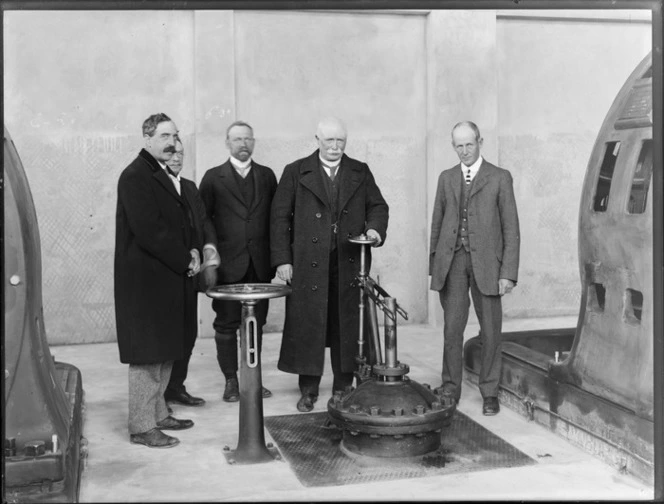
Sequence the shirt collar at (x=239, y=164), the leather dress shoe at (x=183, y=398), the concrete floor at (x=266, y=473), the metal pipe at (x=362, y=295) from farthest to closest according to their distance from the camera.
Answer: the shirt collar at (x=239, y=164)
the leather dress shoe at (x=183, y=398)
the metal pipe at (x=362, y=295)
the concrete floor at (x=266, y=473)

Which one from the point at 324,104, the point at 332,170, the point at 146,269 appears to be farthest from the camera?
the point at 324,104

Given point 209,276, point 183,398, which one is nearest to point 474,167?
point 209,276

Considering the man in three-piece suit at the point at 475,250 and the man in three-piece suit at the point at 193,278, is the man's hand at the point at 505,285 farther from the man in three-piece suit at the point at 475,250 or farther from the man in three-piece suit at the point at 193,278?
the man in three-piece suit at the point at 193,278

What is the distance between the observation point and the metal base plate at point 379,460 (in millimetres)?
4238

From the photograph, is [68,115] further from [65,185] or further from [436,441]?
[436,441]

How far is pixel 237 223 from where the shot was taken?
18.5 ft

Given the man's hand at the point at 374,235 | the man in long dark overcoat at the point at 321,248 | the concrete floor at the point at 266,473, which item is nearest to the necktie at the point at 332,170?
the man in long dark overcoat at the point at 321,248

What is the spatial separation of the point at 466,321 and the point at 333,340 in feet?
2.86

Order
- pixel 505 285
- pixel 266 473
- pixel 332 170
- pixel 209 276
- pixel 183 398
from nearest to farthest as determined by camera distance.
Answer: pixel 266 473 < pixel 209 276 < pixel 505 285 < pixel 332 170 < pixel 183 398

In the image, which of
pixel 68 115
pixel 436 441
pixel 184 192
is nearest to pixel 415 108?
pixel 68 115

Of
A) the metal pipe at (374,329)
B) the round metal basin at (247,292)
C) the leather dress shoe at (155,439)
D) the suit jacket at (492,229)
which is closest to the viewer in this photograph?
the round metal basin at (247,292)

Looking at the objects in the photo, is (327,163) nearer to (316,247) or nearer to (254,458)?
(316,247)

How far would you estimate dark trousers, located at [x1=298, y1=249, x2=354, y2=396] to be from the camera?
5.42 metres

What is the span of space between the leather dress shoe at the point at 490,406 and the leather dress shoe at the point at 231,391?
1.67 meters
